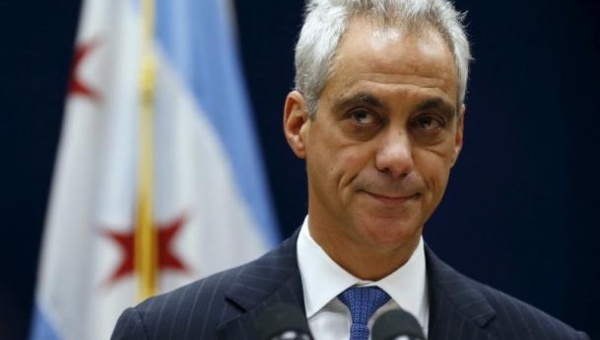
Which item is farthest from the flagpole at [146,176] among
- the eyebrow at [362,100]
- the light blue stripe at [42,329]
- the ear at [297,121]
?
the eyebrow at [362,100]

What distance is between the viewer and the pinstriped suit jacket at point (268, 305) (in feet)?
6.96

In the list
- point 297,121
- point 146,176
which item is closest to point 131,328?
point 297,121

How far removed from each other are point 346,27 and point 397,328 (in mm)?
715

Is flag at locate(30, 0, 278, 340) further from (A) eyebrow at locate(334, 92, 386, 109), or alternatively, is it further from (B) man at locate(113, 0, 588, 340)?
(A) eyebrow at locate(334, 92, 386, 109)

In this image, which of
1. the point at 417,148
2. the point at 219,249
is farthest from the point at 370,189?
the point at 219,249

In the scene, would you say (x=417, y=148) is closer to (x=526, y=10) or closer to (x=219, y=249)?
(x=219, y=249)

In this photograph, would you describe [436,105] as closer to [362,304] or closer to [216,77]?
[362,304]

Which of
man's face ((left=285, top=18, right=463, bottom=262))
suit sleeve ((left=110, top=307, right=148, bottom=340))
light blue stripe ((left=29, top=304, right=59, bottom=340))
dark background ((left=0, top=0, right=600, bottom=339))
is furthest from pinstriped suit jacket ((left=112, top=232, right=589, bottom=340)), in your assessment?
dark background ((left=0, top=0, right=600, bottom=339))

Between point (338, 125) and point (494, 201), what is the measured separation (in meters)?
3.00

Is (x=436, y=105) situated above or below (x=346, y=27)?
below

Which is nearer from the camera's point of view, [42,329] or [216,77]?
[42,329]

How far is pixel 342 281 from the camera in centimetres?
214

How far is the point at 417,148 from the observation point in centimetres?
201

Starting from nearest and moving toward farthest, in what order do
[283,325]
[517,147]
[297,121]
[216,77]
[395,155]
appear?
[283,325]
[395,155]
[297,121]
[216,77]
[517,147]
